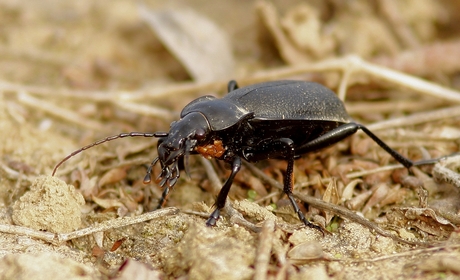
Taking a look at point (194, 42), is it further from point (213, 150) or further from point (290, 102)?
point (213, 150)

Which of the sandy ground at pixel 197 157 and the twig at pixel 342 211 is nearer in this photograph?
the sandy ground at pixel 197 157

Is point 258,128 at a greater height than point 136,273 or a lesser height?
greater

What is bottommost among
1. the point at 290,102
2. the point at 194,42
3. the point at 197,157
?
the point at 197,157

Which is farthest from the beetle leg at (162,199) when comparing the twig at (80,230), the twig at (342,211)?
the twig at (342,211)

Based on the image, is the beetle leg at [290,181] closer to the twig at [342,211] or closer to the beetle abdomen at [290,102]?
the twig at [342,211]

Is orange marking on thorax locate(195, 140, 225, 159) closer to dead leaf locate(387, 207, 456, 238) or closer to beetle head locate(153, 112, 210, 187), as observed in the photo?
beetle head locate(153, 112, 210, 187)

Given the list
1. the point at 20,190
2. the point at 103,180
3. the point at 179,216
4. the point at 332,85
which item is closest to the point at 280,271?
the point at 179,216

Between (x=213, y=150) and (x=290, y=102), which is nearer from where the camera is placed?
(x=213, y=150)

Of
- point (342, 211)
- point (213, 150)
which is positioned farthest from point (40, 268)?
point (342, 211)
